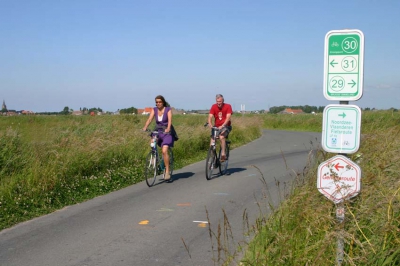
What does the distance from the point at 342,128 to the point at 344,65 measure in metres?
0.57

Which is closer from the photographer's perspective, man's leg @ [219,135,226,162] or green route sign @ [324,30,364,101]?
green route sign @ [324,30,364,101]

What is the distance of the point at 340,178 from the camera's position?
4383 mm

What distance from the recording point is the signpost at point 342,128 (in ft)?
13.9

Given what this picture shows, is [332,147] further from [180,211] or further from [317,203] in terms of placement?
[180,211]

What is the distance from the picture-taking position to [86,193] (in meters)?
9.94

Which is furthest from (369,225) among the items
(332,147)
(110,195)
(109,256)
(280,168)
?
(280,168)

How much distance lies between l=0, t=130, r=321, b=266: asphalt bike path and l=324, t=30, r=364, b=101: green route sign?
1.47m

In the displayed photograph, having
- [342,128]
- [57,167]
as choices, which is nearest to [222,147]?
[57,167]

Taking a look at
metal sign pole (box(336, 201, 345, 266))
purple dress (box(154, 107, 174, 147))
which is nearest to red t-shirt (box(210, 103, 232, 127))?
purple dress (box(154, 107, 174, 147))

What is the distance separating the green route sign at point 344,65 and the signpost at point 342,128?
10 centimetres

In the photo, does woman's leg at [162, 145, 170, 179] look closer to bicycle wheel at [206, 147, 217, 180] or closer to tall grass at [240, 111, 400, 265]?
bicycle wheel at [206, 147, 217, 180]

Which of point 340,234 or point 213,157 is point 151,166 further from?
point 340,234

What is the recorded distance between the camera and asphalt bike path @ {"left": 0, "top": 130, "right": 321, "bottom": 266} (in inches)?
227

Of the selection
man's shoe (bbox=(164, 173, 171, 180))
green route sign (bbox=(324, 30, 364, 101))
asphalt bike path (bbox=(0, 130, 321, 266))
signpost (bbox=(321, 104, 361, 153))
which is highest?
Result: green route sign (bbox=(324, 30, 364, 101))
